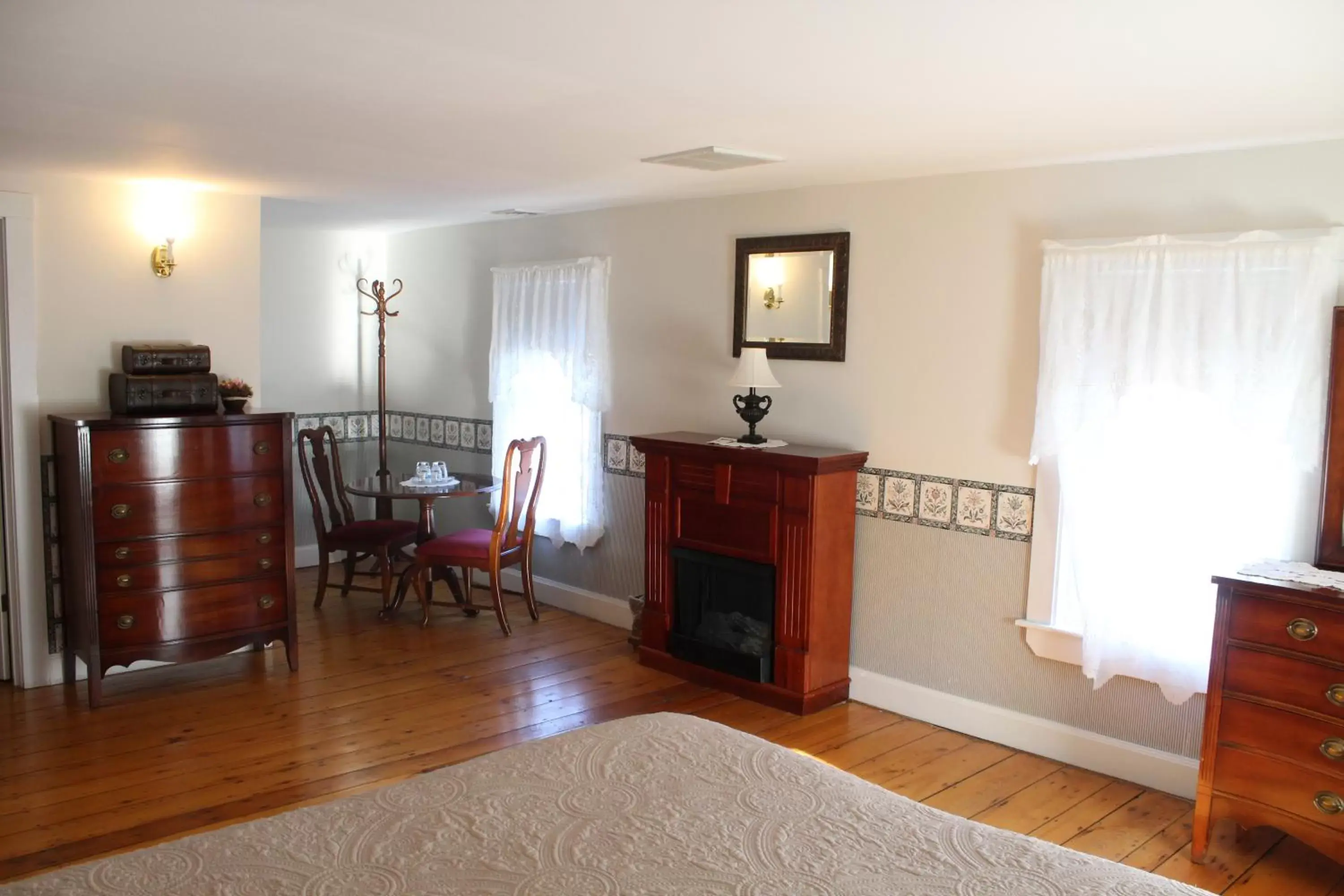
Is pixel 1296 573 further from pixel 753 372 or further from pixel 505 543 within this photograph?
pixel 505 543

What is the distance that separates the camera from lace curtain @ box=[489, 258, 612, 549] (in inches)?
218

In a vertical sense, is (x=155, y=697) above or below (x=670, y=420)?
below

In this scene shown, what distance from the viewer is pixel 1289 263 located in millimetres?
3158

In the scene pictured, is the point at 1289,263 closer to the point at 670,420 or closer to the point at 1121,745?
the point at 1121,745

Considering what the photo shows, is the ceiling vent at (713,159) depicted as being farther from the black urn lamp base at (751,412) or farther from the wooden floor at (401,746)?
the wooden floor at (401,746)

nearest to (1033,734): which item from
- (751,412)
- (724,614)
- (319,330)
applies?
(724,614)

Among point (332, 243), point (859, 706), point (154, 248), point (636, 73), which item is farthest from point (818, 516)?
point (332, 243)

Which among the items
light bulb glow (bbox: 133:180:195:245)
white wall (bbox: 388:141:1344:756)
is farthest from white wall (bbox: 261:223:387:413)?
white wall (bbox: 388:141:1344:756)

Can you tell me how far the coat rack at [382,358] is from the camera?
20.9ft

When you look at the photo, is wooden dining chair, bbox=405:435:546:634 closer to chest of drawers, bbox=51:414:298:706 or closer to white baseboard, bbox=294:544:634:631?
white baseboard, bbox=294:544:634:631

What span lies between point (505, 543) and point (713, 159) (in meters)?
2.52

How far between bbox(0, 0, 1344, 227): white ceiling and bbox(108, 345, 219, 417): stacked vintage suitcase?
833mm

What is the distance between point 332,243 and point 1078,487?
16.5ft

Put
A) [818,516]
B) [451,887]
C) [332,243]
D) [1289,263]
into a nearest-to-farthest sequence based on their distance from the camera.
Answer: [451,887]
[1289,263]
[818,516]
[332,243]
